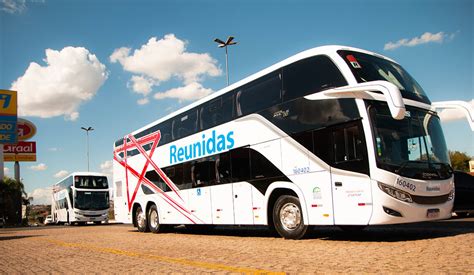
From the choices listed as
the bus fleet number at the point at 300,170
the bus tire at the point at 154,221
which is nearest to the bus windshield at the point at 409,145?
the bus fleet number at the point at 300,170

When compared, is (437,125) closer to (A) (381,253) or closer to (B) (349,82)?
(B) (349,82)

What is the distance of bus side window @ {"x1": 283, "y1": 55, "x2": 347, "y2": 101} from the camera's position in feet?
30.3

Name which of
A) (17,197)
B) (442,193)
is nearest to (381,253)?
(442,193)

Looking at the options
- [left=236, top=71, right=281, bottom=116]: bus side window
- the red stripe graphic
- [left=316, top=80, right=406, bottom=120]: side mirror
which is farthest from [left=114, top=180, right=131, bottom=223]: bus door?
[left=316, top=80, right=406, bottom=120]: side mirror

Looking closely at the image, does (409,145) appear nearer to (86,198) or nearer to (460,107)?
(460,107)

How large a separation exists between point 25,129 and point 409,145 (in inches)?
2146

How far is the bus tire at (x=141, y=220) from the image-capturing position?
690 inches

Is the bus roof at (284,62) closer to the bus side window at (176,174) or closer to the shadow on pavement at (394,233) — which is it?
the bus side window at (176,174)

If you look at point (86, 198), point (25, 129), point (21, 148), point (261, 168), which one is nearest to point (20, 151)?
point (21, 148)

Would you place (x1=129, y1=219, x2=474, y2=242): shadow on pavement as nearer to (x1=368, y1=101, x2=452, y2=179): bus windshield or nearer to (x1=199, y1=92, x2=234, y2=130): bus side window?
(x1=368, y1=101, x2=452, y2=179): bus windshield

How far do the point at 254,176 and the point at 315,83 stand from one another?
3043 millimetres

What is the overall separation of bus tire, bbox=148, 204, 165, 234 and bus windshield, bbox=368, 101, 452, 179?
1041cm

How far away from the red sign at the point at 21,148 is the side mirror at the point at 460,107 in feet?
186

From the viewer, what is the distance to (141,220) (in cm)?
1789
